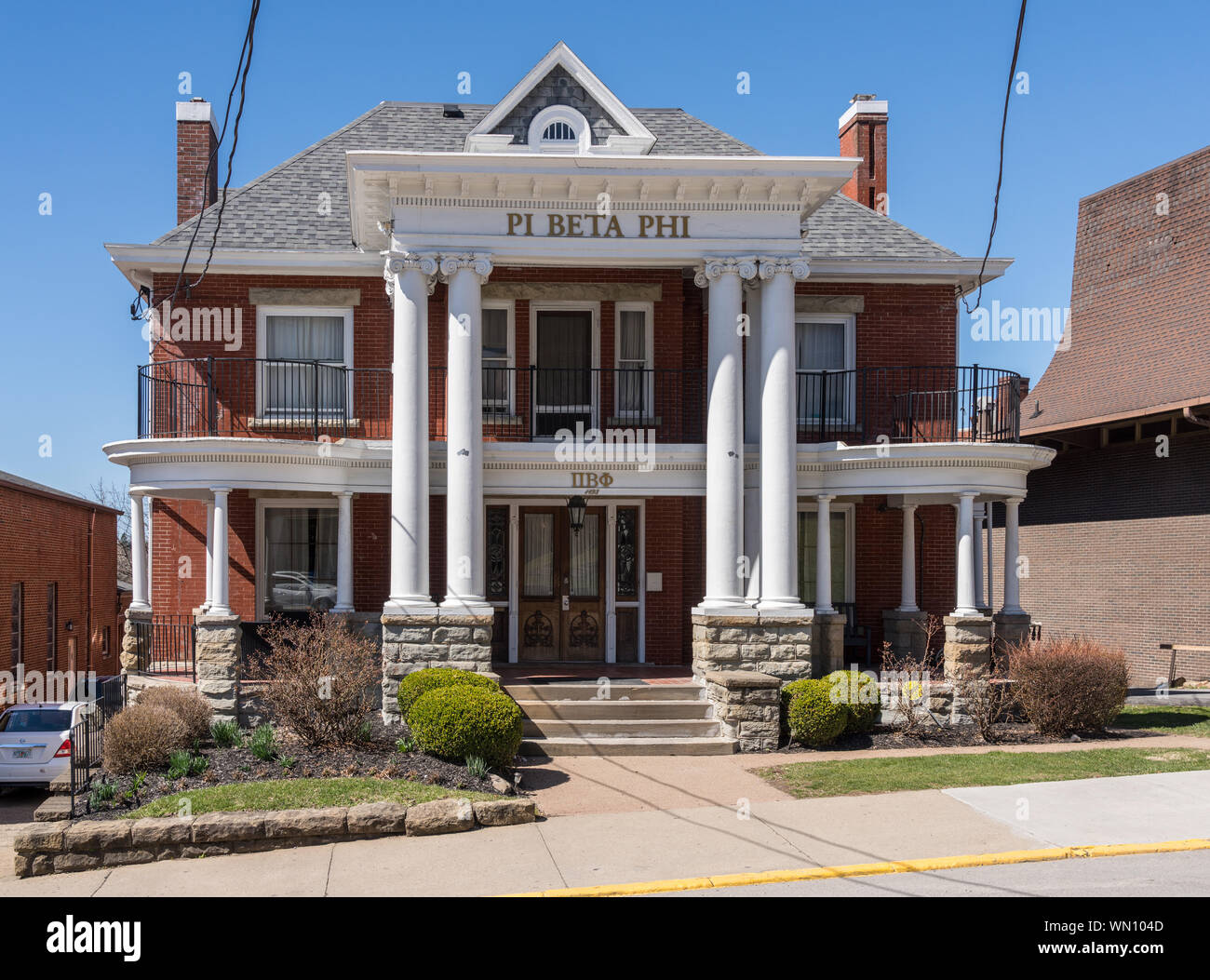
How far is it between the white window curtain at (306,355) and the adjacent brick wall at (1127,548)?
16.9m

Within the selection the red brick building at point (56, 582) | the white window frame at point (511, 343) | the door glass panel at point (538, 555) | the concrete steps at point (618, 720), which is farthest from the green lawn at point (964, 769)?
the red brick building at point (56, 582)

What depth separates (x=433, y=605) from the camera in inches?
596

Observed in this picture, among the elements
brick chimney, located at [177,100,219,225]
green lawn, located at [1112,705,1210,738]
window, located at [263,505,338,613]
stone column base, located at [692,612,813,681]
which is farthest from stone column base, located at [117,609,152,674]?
green lawn, located at [1112,705,1210,738]

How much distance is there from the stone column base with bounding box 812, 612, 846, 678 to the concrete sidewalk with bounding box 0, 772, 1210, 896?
194 inches

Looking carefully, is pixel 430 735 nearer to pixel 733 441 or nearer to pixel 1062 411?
pixel 733 441

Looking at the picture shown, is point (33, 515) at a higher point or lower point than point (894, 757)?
higher

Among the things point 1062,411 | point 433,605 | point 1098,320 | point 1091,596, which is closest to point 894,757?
point 433,605

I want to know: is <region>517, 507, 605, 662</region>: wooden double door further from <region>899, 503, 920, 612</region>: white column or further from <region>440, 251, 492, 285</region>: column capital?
<region>899, 503, 920, 612</region>: white column

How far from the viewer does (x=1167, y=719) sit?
16.6 metres

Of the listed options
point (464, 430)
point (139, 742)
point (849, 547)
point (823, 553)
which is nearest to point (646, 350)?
point (464, 430)

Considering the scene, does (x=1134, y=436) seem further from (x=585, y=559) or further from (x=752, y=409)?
(x=585, y=559)

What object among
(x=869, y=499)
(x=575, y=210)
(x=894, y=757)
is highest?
(x=575, y=210)

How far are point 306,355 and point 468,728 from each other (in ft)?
29.9
